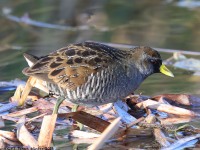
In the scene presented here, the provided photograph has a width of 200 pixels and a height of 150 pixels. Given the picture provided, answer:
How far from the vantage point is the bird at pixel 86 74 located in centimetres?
627

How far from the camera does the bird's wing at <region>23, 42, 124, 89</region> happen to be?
6305 millimetres

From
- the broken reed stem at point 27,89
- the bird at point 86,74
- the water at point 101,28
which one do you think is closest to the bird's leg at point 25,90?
the broken reed stem at point 27,89

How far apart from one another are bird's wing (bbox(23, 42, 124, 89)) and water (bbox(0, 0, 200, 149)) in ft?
5.08

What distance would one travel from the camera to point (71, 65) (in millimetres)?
6344

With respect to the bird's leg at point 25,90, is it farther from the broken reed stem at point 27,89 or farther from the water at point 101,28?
the water at point 101,28

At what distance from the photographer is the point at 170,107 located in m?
6.82

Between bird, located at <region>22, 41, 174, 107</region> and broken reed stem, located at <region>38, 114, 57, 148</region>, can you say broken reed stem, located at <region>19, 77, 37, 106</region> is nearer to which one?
bird, located at <region>22, 41, 174, 107</region>

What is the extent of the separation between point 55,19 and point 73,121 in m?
5.87

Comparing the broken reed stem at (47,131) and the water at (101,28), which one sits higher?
the water at (101,28)

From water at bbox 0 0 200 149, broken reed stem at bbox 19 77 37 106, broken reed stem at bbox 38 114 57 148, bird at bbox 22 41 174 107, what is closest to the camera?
broken reed stem at bbox 38 114 57 148

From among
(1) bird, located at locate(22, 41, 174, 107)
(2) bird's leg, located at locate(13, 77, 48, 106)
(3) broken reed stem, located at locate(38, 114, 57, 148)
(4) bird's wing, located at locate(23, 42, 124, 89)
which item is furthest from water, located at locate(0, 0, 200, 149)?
(3) broken reed stem, located at locate(38, 114, 57, 148)

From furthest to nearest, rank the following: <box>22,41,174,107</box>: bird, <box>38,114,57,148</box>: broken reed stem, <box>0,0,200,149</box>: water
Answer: <box>0,0,200,149</box>: water < <box>22,41,174,107</box>: bird < <box>38,114,57,148</box>: broken reed stem

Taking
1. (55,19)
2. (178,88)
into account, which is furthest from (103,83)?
(55,19)

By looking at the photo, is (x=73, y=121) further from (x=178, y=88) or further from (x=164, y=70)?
(x=178, y=88)
